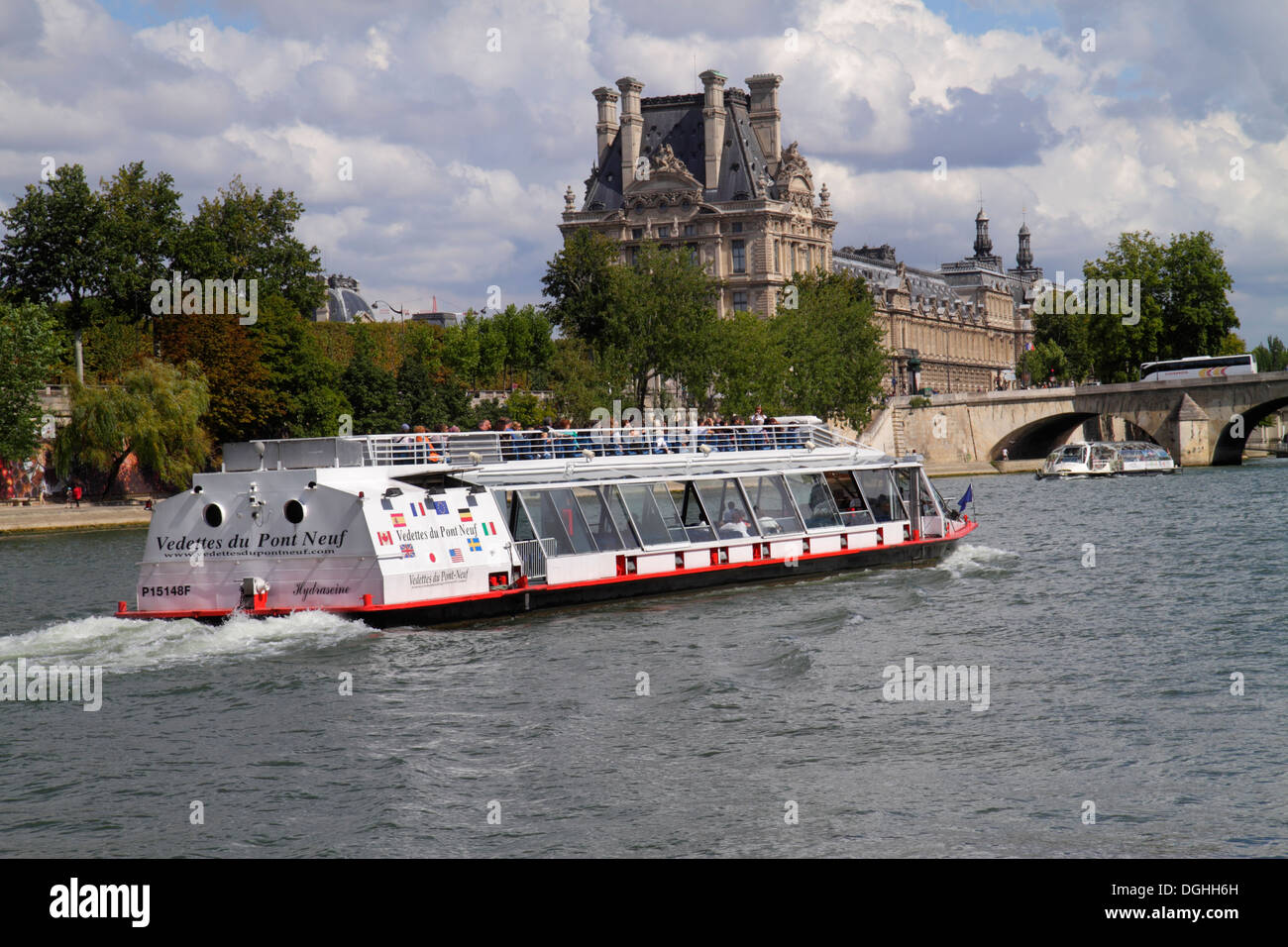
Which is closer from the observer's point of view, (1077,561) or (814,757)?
(814,757)

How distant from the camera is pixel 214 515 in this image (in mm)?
24297

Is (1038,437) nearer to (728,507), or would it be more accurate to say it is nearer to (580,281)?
(580,281)

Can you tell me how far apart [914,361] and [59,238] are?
7040 cm

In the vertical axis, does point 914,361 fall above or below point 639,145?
below

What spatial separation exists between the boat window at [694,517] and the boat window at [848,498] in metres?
4.22

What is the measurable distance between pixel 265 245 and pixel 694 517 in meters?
57.7

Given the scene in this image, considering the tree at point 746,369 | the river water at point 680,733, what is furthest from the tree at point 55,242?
the river water at point 680,733

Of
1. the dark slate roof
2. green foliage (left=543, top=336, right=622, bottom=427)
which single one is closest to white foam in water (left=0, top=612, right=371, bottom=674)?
green foliage (left=543, top=336, right=622, bottom=427)

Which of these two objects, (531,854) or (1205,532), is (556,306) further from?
(531,854)

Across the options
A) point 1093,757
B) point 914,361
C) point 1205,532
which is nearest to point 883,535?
point 1205,532

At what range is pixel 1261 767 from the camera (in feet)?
48.9

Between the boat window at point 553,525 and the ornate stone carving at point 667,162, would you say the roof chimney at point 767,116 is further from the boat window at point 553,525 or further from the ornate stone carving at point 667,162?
the boat window at point 553,525

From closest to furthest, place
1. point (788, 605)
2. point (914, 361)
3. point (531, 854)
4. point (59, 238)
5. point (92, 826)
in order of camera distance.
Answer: point (531, 854) < point (92, 826) < point (788, 605) < point (59, 238) < point (914, 361)

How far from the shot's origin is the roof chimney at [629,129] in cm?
13975
